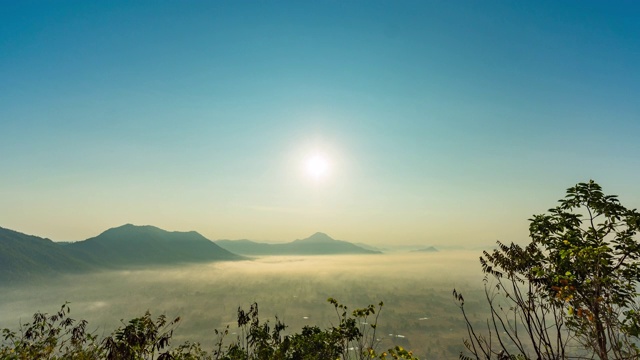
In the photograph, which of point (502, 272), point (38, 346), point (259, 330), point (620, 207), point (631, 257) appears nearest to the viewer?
point (631, 257)

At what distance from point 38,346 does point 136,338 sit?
822 centimetres

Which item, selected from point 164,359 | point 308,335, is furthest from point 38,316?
point 308,335

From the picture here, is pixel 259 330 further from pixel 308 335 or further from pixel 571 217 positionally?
pixel 571 217

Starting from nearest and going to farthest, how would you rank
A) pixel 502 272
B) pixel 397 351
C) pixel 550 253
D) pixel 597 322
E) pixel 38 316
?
1. pixel 597 322
2. pixel 397 351
3. pixel 550 253
4. pixel 502 272
5. pixel 38 316

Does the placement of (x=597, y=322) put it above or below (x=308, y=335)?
above

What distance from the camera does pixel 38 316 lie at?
1655cm

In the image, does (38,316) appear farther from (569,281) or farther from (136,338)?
(569,281)

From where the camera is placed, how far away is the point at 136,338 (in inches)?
401

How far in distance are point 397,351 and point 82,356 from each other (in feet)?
44.9

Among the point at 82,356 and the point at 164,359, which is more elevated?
the point at 164,359

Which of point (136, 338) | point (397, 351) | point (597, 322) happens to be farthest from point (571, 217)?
point (136, 338)

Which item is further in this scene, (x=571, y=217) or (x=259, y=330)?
(x=259, y=330)

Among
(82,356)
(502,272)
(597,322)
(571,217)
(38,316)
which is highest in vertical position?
(571,217)

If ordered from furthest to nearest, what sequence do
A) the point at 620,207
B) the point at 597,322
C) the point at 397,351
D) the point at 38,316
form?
the point at 38,316 → the point at 620,207 → the point at 397,351 → the point at 597,322
